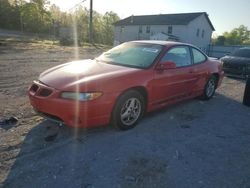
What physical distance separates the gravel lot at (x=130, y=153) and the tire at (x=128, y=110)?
0.51 feet

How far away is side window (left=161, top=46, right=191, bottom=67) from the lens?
4.97 metres

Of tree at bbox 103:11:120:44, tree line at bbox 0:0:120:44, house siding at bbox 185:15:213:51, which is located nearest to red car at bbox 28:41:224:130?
tree line at bbox 0:0:120:44

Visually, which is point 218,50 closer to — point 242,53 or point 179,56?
point 242,53

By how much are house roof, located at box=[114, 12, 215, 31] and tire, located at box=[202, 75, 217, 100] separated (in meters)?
30.5

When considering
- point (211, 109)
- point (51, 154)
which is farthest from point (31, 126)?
point (211, 109)

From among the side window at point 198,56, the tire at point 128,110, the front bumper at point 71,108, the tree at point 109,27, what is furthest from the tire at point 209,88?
the tree at point 109,27

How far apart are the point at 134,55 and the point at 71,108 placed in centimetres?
192

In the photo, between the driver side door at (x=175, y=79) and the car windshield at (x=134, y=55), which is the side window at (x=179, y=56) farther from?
the car windshield at (x=134, y=55)

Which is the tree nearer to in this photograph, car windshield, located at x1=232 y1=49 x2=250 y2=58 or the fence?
the fence

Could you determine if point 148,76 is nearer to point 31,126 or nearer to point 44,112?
point 44,112

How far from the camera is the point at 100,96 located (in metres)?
3.71

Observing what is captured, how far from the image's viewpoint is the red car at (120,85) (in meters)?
3.65

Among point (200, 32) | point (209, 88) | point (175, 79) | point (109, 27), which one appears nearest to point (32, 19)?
point (109, 27)

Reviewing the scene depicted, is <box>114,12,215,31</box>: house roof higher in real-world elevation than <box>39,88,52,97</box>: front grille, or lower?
higher
